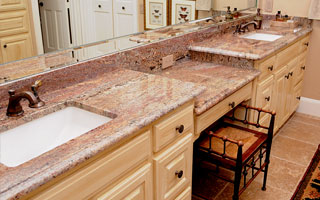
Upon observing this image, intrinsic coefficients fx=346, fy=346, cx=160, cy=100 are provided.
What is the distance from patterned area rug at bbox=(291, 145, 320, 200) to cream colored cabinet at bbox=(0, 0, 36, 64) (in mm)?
1975

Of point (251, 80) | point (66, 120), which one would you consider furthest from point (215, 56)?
point (66, 120)

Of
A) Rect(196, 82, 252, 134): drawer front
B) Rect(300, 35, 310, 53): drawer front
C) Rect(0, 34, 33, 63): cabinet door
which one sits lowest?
Rect(196, 82, 252, 134): drawer front

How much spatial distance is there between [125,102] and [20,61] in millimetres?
492

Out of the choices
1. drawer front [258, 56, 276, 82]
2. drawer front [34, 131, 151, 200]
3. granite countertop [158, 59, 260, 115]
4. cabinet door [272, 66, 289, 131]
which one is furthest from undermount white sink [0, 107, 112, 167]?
cabinet door [272, 66, 289, 131]

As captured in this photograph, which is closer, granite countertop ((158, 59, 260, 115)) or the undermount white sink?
the undermount white sink

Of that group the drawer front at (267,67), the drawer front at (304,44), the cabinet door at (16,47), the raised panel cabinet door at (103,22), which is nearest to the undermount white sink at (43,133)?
the cabinet door at (16,47)

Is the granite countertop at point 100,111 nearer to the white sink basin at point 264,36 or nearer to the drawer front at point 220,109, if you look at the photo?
the drawer front at point 220,109

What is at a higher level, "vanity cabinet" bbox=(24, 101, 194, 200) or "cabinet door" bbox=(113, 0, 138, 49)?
"cabinet door" bbox=(113, 0, 138, 49)

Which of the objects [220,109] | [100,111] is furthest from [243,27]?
[100,111]

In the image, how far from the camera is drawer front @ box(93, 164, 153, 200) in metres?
1.34

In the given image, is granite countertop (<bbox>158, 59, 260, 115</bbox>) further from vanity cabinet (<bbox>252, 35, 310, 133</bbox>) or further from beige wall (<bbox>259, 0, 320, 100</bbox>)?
beige wall (<bbox>259, 0, 320, 100</bbox>)

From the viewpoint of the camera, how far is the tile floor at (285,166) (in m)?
2.44

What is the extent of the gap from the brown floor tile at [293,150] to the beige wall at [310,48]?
0.79m

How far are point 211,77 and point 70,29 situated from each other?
101 centimetres
